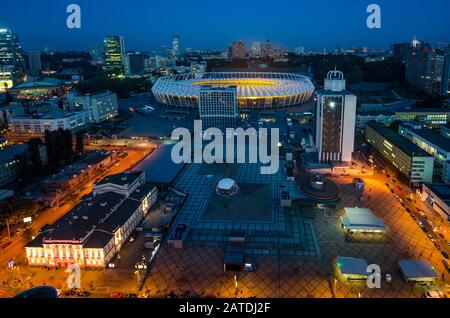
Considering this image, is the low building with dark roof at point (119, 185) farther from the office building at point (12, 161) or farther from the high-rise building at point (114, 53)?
the high-rise building at point (114, 53)

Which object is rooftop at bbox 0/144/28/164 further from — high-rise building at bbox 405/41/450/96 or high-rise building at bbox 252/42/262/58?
high-rise building at bbox 252/42/262/58

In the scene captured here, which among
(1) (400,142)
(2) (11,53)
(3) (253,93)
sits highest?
(2) (11,53)

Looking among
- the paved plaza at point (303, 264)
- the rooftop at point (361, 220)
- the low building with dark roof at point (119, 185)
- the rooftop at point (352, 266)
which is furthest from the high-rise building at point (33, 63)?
→ the rooftop at point (352, 266)

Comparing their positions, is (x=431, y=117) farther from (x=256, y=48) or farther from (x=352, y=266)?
(x=256, y=48)

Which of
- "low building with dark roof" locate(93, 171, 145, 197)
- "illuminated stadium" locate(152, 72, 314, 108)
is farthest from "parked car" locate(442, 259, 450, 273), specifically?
"illuminated stadium" locate(152, 72, 314, 108)

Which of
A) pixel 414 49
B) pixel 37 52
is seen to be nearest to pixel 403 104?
pixel 414 49

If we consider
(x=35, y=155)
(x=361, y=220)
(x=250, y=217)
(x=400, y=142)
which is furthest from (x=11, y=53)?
(x=361, y=220)
